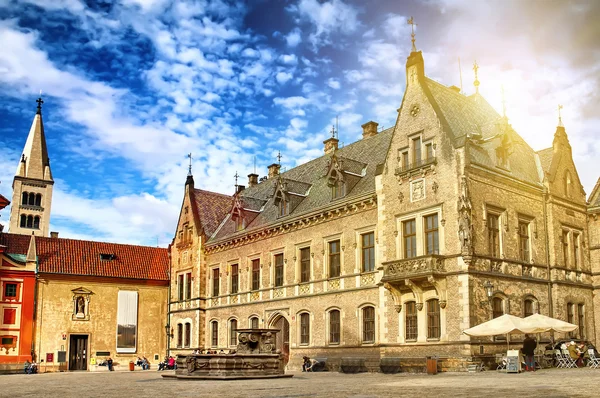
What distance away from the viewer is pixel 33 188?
102312 mm

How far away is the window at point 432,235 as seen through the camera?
29.1 m

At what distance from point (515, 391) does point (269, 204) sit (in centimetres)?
3041

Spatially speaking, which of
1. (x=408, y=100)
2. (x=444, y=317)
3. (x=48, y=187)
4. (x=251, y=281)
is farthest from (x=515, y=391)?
(x=48, y=187)

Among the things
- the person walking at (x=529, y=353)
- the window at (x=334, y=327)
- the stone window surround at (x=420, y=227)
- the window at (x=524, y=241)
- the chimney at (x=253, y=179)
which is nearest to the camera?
the person walking at (x=529, y=353)

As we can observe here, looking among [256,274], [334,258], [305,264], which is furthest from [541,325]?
[256,274]

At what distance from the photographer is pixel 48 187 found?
4075 inches

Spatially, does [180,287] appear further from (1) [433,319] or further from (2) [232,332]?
(1) [433,319]

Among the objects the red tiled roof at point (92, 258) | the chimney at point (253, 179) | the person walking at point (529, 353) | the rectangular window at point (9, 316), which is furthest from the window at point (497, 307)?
the rectangular window at point (9, 316)

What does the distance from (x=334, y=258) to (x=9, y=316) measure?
81.0ft

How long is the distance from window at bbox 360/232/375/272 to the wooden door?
25.6 m

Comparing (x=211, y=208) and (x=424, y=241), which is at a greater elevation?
(x=211, y=208)

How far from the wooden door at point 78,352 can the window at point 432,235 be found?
98.5 feet

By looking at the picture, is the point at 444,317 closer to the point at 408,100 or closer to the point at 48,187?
the point at 408,100

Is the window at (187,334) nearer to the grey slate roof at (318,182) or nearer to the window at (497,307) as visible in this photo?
the grey slate roof at (318,182)
